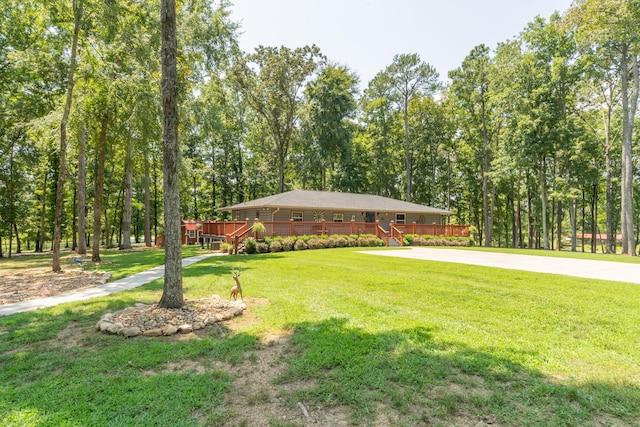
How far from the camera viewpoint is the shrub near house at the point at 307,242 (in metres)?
15.2

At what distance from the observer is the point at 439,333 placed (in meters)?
4.08

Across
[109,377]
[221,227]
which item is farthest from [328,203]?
[109,377]

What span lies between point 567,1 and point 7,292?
27354mm

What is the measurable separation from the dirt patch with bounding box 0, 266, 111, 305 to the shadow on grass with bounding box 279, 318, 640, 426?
6.91 m

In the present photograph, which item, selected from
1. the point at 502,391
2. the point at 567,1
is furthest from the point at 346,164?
the point at 502,391

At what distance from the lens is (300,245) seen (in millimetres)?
16562

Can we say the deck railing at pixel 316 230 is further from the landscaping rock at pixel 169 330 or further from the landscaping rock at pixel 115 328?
the landscaping rock at pixel 169 330

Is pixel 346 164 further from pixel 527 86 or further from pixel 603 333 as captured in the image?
pixel 603 333

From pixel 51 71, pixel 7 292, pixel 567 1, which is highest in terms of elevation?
pixel 567 1

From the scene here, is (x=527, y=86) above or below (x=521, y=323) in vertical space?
above

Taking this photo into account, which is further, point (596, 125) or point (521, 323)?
point (596, 125)

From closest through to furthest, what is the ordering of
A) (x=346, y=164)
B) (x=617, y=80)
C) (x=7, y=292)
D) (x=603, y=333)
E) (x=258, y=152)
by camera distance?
(x=603, y=333) < (x=7, y=292) < (x=617, y=80) < (x=346, y=164) < (x=258, y=152)

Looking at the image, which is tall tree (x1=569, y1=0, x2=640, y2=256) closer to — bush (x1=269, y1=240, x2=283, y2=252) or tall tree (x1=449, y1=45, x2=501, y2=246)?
tall tree (x1=449, y1=45, x2=501, y2=246)

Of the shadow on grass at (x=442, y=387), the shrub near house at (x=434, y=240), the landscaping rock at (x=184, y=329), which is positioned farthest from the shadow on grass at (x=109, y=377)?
the shrub near house at (x=434, y=240)
